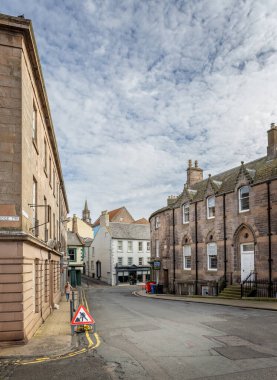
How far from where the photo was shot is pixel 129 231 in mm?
64000

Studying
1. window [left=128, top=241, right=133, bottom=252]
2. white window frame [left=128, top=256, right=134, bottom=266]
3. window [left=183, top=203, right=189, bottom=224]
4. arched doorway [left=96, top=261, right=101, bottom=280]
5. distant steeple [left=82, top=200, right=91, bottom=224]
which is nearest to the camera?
window [left=183, top=203, right=189, bottom=224]

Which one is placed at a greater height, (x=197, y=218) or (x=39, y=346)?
(x=197, y=218)

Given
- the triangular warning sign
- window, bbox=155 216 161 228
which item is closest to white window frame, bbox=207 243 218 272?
window, bbox=155 216 161 228

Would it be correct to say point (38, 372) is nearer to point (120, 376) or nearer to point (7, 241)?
point (120, 376)

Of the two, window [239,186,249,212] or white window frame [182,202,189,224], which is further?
white window frame [182,202,189,224]

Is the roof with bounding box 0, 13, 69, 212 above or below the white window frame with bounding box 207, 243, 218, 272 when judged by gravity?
above

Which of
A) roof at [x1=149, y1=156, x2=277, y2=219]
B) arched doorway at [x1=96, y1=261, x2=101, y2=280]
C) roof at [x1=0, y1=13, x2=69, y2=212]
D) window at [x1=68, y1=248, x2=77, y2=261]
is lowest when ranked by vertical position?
arched doorway at [x1=96, y1=261, x2=101, y2=280]

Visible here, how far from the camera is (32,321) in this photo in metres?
12.7

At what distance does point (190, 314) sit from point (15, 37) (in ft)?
47.6

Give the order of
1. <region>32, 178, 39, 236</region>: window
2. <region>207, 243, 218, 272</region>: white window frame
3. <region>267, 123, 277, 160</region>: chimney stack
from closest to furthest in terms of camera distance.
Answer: <region>32, 178, 39, 236</region>: window
<region>267, 123, 277, 160</region>: chimney stack
<region>207, 243, 218, 272</region>: white window frame

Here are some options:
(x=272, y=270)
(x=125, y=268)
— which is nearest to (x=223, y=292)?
(x=272, y=270)

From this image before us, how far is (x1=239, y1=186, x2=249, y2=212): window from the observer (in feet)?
87.9

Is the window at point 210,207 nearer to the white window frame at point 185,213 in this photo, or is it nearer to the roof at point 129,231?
the white window frame at point 185,213

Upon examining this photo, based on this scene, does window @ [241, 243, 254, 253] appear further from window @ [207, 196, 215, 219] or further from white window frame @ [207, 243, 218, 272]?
window @ [207, 196, 215, 219]
